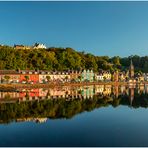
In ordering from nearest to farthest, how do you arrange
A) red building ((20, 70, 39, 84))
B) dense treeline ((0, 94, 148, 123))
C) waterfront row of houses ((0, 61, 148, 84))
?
dense treeline ((0, 94, 148, 123)) < waterfront row of houses ((0, 61, 148, 84)) < red building ((20, 70, 39, 84))

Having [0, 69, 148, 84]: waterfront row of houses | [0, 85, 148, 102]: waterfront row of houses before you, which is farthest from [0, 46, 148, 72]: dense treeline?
[0, 85, 148, 102]: waterfront row of houses

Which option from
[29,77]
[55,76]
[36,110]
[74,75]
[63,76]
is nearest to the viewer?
[36,110]

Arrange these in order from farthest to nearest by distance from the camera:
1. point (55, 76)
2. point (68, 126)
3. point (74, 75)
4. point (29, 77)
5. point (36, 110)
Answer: point (74, 75) < point (55, 76) < point (29, 77) < point (36, 110) < point (68, 126)

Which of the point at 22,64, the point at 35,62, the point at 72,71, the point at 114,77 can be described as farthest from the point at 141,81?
the point at 22,64

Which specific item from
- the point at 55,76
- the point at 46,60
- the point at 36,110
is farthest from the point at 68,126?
the point at 46,60

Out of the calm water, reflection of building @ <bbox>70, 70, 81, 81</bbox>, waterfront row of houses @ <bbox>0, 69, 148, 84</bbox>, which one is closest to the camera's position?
the calm water

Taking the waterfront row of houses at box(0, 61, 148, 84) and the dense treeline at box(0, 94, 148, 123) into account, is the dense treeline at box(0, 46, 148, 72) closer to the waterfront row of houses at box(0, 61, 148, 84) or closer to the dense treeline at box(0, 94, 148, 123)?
the waterfront row of houses at box(0, 61, 148, 84)

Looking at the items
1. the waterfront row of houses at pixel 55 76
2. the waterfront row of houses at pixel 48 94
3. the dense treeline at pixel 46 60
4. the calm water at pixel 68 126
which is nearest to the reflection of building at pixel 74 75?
the waterfront row of houses at pixel 55 76

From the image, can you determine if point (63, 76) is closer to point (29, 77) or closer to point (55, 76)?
point (55, 76)

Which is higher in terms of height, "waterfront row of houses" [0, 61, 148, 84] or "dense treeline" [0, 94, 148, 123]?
"waterfront row of houses" [0, 61, 148, 84]

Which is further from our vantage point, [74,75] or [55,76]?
[74,75]

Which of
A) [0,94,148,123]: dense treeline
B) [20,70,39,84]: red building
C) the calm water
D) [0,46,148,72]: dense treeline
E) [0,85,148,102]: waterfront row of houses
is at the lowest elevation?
the calm water

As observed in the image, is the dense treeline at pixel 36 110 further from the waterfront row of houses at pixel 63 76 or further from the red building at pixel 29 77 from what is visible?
the red building at pixel 29 77

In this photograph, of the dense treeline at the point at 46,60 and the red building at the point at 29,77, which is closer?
the red building at the point at 29,77
